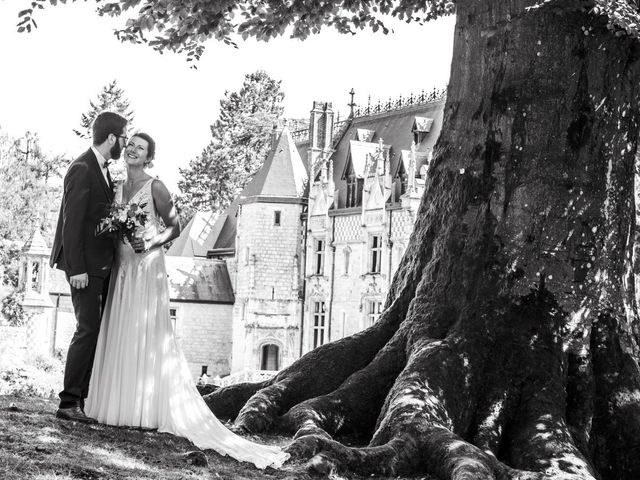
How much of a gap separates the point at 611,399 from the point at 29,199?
53.0 meters

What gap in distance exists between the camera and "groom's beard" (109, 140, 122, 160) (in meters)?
8.23

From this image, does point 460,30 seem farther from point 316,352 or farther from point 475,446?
point 475,446

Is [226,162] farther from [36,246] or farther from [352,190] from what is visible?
[36,246]

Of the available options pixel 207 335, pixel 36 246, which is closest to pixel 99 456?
pixel 36 246

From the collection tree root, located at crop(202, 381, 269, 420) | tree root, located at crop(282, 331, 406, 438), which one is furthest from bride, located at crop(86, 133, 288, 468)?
tree root, located at crop(202, 381, 269, 420)

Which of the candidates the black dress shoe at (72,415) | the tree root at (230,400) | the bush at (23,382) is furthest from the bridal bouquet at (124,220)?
the bush at (23,382)

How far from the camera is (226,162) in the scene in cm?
8056

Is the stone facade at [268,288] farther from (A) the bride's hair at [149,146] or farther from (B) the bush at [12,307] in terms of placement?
(A) the bride's hair at [149,146]

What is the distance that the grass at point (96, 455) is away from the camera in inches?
248

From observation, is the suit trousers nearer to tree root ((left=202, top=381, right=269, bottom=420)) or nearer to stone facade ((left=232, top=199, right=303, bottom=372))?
tree root ((left=202, top=381, right=269, bottom=420))

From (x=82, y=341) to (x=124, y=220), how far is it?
889 millimetres

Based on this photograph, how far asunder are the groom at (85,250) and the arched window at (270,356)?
4882cm

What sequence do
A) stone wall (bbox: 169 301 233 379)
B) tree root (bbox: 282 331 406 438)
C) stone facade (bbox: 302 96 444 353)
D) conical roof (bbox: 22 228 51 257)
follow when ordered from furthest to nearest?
stone wall (bbox: 169 301 233 379), stone facade (bbox: 302 96 444 353), conical roof (bbox: 22 228 51 257), tree root (bbox: 282 331 406 438)

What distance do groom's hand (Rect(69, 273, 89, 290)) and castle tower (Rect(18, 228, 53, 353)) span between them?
23.0m
